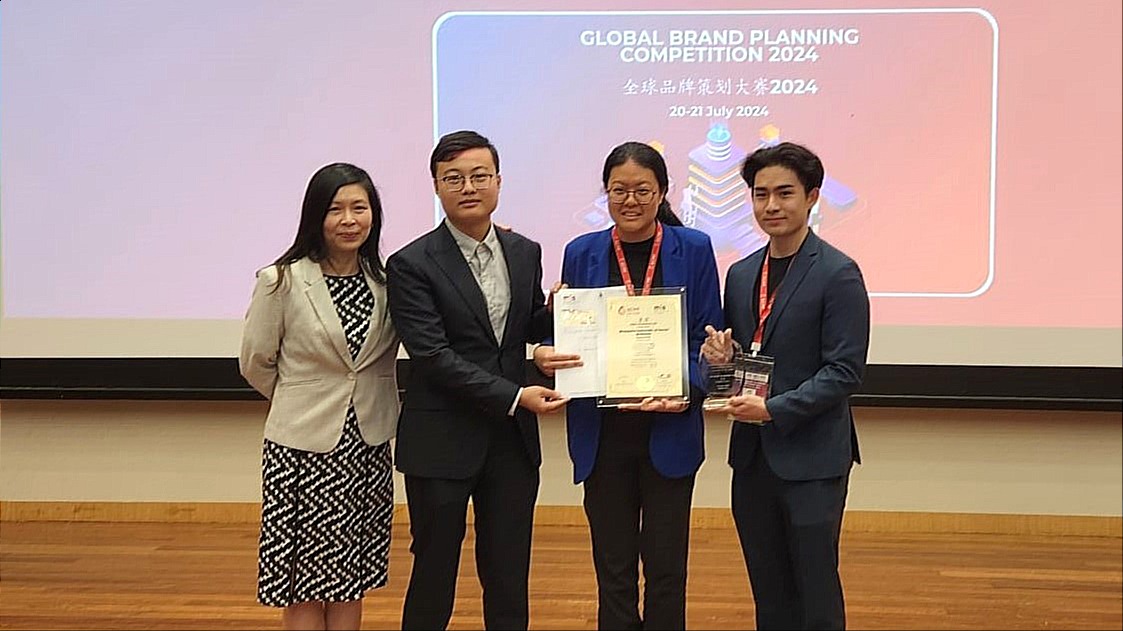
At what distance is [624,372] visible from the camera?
2.45m

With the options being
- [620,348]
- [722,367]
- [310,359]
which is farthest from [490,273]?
[722,367]

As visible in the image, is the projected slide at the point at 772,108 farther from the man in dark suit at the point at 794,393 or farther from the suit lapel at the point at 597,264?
the man in dark suit at the point at 794,393

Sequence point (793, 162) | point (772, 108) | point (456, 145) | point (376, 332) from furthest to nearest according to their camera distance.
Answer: point (772, 108)
point (376, 332)
point (456, 145)
point (793, 162)

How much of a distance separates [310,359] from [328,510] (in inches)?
14.2

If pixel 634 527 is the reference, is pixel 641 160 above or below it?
above

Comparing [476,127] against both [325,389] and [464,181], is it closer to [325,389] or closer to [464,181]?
[464,181]

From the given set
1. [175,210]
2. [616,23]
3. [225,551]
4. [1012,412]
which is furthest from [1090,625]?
[175,210]

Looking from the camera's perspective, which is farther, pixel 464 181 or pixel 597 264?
pixel 597 264

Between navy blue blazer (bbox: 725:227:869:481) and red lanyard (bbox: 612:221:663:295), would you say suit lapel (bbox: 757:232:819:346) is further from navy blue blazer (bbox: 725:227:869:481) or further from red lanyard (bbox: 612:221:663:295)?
red lanyard (bbox: 612:221:663:295)

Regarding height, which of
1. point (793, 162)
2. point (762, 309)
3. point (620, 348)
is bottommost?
point (620, 348)

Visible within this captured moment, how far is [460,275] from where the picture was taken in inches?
95.9

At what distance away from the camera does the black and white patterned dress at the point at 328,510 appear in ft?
8.12

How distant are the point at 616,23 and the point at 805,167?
209 cm

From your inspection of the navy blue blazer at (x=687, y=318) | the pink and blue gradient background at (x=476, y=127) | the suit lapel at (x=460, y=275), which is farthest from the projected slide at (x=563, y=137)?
the suit lapel at (x=460, y=275)
